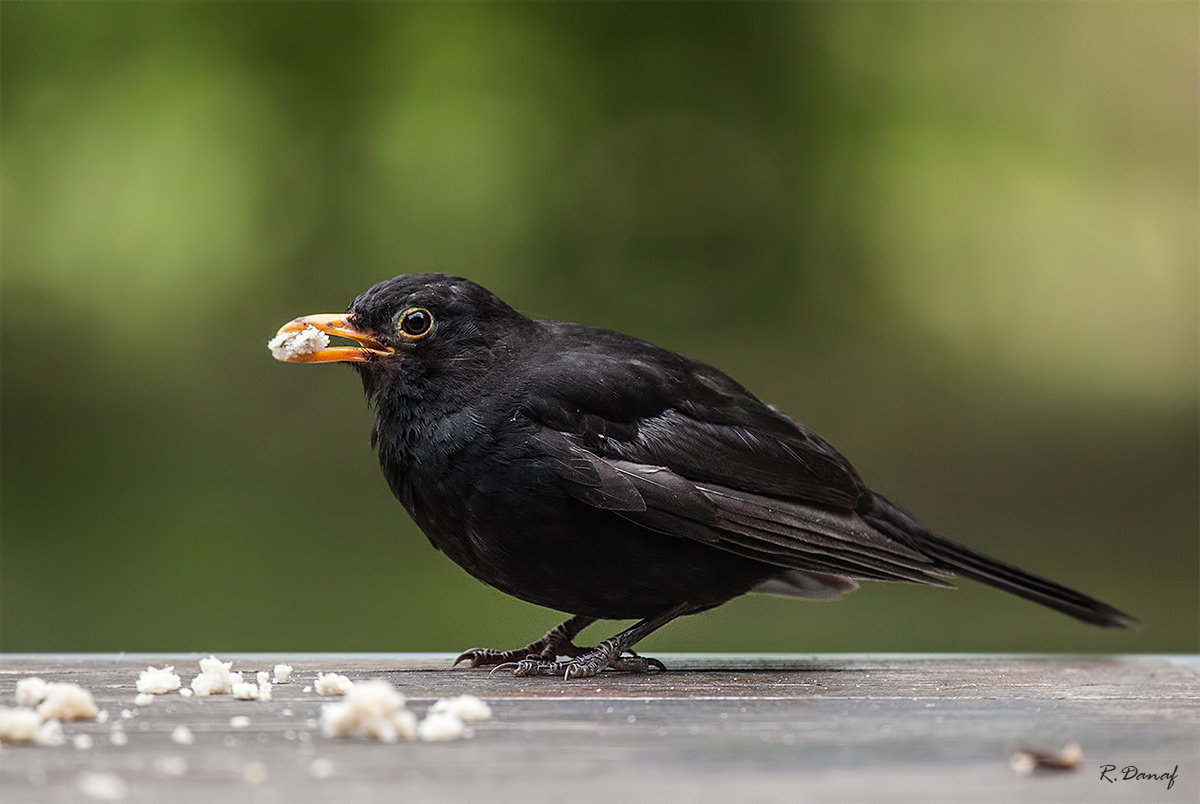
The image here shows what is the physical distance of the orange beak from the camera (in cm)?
371

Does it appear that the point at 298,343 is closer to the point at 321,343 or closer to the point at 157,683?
the point at 321,343

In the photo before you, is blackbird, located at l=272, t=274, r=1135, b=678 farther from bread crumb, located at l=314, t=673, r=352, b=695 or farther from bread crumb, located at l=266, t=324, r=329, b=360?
bread crumb, located at l=314, t=673, r=352, b=695

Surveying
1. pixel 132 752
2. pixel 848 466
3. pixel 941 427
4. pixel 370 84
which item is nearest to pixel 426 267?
pixel 370 84

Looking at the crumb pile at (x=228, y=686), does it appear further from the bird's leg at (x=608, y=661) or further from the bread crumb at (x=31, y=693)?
the bird's leg at (x=608, y=661)

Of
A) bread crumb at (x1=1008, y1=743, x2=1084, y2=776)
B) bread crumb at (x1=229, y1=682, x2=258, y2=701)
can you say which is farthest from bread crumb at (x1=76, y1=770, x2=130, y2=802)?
bread crumb at (x1=1008, y1=743, x2=1084, y2=776)

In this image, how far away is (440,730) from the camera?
2.41 meters

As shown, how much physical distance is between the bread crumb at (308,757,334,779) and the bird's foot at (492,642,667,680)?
1282 millimetres

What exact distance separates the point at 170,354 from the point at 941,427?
12.8 feet

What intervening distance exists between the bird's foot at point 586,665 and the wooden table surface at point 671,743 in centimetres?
8

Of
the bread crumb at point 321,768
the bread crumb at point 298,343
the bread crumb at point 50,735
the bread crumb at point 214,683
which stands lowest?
the bread crumb at point 50,735

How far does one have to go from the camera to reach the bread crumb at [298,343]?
3691mm

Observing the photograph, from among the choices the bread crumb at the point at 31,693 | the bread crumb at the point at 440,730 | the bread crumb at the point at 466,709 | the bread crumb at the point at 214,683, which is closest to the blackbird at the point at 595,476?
the bread crumb at the point at 214,683

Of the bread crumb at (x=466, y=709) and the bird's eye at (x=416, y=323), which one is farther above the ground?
the bird's eye at (x=416, y=323)

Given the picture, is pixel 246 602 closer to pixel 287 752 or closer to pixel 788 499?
pixel 788 499
